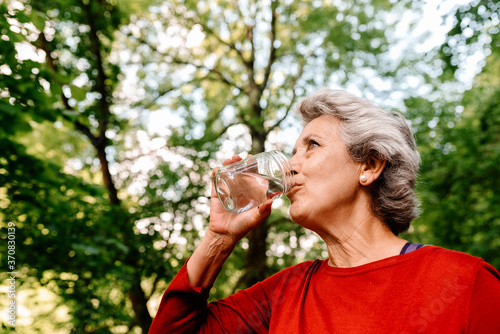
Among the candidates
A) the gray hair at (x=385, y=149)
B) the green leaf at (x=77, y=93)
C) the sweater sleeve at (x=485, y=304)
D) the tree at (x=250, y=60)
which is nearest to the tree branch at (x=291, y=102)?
the tree at (x=250, y=60)

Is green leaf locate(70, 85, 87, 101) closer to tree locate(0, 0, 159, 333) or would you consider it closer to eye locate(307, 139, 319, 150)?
tree locate(0, 0, 159, 333)

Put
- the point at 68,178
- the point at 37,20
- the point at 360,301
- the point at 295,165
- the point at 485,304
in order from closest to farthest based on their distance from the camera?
the point at 485,304 < the point at 360,301 < the point at 295,165 < the point at 37,20 < the point at 68,178

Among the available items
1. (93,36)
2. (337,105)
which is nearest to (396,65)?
(93,36)

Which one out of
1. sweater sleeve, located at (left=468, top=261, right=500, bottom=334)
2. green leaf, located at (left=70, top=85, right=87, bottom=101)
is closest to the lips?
sweater sleeve, located at (left=468, top=261, right=500, bottom=334)

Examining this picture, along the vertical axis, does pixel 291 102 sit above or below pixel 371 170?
below

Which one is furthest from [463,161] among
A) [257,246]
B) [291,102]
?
[257,246]

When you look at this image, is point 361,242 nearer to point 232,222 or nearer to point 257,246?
point 232,222

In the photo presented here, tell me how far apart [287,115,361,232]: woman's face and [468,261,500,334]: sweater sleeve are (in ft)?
1.91

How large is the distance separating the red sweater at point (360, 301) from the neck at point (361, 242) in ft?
0.23

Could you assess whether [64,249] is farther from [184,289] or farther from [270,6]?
[270,6]

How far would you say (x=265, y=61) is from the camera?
7.67 m

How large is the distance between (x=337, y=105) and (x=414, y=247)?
74 centimetres

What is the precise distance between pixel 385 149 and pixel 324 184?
0.33 m

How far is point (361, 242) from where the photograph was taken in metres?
1.57
